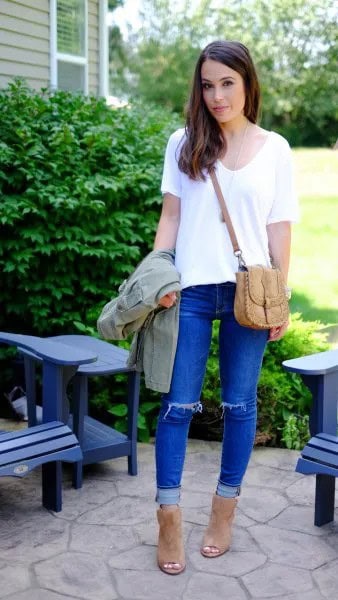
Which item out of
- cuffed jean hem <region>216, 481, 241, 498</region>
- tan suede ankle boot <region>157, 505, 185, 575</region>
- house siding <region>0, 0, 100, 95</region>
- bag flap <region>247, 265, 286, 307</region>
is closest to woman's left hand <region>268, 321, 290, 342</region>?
bag flap <region>247, 265, 286, 307</region>

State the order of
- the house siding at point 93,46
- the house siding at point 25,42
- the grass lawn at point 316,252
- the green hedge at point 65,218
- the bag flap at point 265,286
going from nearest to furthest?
the bag flap at point 265,286 < the green hedge at point 65,218 < the house siding at point 25,42 < the grass lawn at point 316,252 < the house siding at point 93,46

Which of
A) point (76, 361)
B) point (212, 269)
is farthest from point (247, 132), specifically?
point (76, 361)

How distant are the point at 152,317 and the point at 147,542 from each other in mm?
963

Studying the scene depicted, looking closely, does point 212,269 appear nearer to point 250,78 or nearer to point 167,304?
point 167,304

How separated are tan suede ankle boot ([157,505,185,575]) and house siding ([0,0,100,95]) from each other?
512cm

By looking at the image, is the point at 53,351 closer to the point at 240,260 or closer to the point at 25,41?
the point at 240,260

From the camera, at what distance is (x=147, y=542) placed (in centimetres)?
346

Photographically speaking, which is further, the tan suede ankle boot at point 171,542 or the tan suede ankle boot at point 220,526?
the tan suede ankle boot at point 220,526

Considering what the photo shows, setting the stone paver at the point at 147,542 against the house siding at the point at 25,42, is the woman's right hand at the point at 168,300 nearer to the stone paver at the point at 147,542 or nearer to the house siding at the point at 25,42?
the stone paver at the point at 147,542

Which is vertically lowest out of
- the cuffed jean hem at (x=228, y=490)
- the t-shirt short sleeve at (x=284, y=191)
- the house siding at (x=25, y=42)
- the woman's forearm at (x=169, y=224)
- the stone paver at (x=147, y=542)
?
the stone paver at (x=147, y=542)

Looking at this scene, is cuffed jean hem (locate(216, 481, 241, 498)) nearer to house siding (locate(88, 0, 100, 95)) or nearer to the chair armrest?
the chair armrest

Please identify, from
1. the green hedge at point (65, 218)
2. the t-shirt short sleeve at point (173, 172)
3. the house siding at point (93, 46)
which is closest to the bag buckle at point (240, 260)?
the t-shirt short sleeve at point (173, 172)

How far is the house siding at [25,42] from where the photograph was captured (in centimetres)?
756

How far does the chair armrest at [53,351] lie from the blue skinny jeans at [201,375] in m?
0.57
